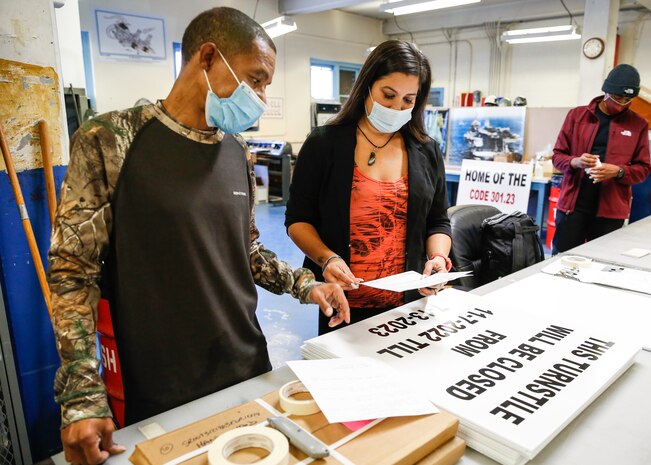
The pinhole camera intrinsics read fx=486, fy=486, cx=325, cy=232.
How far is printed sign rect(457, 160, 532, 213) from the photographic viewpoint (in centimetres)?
469

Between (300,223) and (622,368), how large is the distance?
96 cm

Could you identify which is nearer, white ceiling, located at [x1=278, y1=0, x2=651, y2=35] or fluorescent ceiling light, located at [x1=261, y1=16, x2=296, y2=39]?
fluorescent ceiling light, located at [x1=261, y1=16, x2=296, y2=39]

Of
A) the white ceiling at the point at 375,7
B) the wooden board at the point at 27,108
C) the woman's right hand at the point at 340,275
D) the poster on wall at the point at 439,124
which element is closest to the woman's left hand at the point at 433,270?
the woman's right hand at the point at 340,275

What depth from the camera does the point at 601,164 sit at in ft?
9.29

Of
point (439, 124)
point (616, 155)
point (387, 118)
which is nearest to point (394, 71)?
point (387, 118)

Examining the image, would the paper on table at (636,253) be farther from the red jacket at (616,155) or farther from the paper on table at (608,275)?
the red jacket at (616,155)

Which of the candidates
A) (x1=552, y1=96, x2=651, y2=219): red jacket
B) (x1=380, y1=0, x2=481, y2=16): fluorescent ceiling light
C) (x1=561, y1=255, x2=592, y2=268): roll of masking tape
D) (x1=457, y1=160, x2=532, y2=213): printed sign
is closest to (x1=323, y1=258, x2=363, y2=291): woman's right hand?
(x1=561, y1=255, x2=592, y2=268): roll of masking tape

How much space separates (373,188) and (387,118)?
23cm

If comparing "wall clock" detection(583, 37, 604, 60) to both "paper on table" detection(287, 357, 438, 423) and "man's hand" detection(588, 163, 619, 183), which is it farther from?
"paper on table" detection(287, 357, 438, 423)

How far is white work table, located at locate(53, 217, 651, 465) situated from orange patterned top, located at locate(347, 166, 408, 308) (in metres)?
0.52

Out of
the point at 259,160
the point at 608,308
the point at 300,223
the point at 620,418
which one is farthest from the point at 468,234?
the point at 259,160

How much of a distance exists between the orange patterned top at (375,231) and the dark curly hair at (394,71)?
8.2 inches

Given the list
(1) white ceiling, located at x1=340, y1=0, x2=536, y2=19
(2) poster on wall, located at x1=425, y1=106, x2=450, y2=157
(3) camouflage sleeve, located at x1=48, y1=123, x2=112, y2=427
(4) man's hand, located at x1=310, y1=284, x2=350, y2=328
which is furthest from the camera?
(1) white ceiling, located at x1=340, y1=0, x2=536, y2=19

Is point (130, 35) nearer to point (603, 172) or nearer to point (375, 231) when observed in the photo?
point (603, 172)
